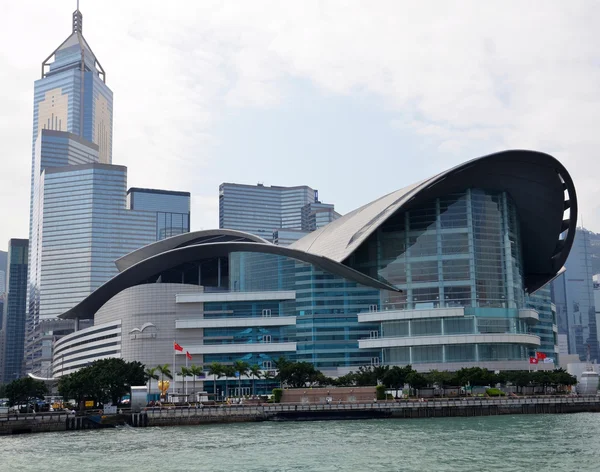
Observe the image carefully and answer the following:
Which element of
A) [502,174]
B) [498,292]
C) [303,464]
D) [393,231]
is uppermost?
[502,174]

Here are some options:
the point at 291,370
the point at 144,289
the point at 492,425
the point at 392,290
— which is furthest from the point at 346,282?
the point at 492,425

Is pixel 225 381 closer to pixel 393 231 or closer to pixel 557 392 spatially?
pixel 393 231

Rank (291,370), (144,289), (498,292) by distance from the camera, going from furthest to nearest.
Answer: (144,289) < (498,292) < (291,370)

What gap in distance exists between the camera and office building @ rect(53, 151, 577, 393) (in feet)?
388

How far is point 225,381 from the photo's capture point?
124 metres

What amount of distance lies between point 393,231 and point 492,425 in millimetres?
51304

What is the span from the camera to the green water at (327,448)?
5075 cm

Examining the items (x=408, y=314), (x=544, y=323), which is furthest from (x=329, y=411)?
(x=544, y=323)

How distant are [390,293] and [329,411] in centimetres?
3465

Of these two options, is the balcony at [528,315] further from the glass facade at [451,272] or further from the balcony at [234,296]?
the balcony at [234,296]

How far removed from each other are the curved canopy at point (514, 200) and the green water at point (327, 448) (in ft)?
145

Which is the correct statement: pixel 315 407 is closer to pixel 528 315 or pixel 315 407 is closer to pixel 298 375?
pixel 298 375

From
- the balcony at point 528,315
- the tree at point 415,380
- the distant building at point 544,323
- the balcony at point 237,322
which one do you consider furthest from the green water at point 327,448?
the distant building at point 544,323

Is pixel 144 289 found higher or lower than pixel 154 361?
higher
